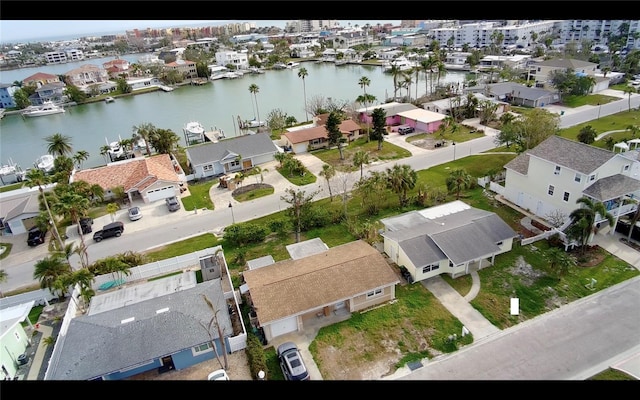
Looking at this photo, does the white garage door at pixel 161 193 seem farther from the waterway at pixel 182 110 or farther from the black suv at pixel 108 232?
the waterway at pixel 182 110

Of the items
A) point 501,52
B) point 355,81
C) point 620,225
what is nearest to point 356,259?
point 620,225

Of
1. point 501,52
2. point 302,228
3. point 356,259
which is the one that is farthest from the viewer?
point 501,52

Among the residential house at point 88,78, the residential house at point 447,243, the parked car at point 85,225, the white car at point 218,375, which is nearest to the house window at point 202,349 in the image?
the white car at point 218,375

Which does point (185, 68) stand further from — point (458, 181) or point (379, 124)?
point (458, 181)

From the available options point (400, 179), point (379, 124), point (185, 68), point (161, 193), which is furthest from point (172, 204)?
point (185, 68)

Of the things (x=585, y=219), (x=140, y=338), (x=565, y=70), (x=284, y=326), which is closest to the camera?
(x=140, y=338)

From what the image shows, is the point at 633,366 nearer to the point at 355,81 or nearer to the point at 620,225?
the point at 620,225

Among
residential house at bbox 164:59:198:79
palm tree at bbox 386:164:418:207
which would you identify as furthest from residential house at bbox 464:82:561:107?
residential house at bbox 164:59:198:79
